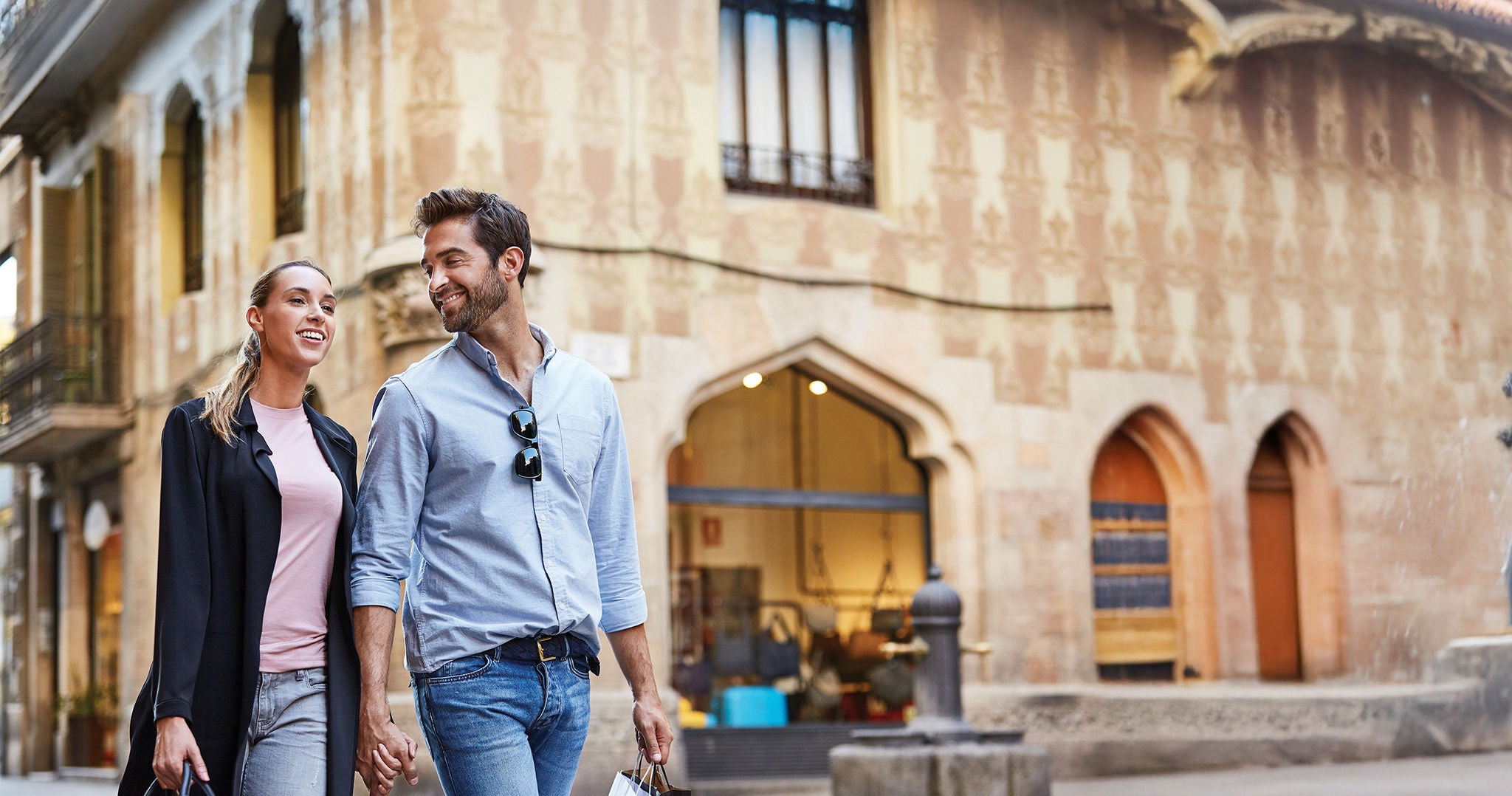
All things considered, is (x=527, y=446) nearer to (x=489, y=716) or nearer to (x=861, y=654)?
(x=489, y=716)

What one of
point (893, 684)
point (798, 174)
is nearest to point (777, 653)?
point (893, 684)

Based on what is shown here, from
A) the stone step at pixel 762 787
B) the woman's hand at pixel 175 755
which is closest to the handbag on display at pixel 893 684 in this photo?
the stone step at pixel 762 787

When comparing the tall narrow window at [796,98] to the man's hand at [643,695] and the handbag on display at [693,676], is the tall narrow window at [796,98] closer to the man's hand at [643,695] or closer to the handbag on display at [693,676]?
the handbag on display at [693,676]

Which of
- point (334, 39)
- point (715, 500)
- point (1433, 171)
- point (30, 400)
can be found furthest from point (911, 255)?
point (30, 400)

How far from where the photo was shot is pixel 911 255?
1495 centimetres

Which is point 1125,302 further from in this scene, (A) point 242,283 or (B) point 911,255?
(A) point 242,283

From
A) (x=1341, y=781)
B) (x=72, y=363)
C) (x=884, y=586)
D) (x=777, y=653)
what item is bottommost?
(x=1341, y=781)

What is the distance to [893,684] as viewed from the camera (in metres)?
15.3

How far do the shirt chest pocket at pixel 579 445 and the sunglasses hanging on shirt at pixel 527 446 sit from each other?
0.25 ft

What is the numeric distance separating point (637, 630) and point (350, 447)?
0.75 m

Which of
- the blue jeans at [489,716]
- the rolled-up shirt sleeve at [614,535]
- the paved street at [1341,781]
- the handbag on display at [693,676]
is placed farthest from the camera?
the handbag on display at [693,676]

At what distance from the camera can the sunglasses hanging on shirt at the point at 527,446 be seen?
11.9 ft

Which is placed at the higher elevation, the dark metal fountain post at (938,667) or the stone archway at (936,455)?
Result: the stone archway at (936,455)

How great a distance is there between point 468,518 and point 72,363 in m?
17.0
